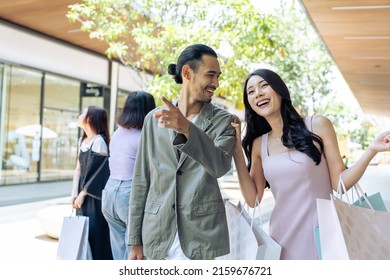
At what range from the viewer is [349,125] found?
23891mm

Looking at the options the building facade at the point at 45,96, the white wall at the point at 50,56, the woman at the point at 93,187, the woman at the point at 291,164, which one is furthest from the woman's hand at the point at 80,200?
the white wall at the point at 50,56

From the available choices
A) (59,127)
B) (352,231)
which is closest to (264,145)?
(352,231)

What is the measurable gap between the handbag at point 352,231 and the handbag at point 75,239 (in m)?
2.14

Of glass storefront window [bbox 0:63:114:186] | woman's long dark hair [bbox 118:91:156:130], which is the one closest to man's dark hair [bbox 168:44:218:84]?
woman's long dark hair [bbox 118:91:156:130]

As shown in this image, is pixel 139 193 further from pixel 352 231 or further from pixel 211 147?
pixel 352 231

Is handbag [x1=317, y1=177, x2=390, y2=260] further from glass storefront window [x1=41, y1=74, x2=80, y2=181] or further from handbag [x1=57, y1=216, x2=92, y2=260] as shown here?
glass storefront window [x1=41, y1=74, x2=80, y2=181]

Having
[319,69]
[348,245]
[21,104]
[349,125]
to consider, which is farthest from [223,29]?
[349,125]

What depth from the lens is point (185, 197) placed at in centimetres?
158

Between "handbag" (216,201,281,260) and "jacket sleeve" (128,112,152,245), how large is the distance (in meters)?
0.30

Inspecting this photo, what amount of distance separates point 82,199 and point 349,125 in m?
22.2

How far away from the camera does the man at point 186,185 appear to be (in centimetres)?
158

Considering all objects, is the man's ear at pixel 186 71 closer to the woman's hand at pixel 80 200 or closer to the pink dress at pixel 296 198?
the pink dress at pixel 296 198

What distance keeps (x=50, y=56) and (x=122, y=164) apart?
8792mm

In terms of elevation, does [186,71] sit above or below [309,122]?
above
